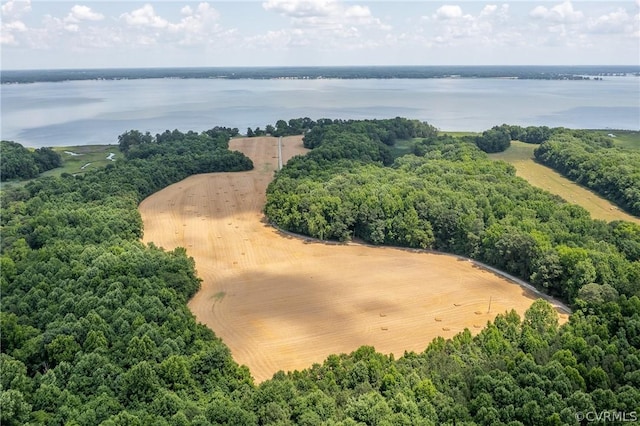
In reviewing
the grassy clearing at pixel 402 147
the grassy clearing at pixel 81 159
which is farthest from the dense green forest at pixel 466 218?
the grassy clearing at pixel 81 159

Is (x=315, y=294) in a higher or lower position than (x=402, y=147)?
lower

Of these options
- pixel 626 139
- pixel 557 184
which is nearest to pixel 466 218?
pixel 557 184

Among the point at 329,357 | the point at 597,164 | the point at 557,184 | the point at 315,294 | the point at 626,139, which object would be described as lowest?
the point at 315,294

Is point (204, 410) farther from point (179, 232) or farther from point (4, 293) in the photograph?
point (179, 232)

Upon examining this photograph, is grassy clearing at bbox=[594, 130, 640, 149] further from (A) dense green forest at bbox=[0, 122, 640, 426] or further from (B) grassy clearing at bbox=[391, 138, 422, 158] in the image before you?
(A) dense green forest at bbox=[0, 122, 640, 426]

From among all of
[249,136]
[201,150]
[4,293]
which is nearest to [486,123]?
[249,136]

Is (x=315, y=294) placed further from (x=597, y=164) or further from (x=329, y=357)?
(x=597, y=164)

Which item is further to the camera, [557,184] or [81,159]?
[81,159]

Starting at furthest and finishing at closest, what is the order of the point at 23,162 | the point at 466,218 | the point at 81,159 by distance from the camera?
the point at 81,159, the point at 23,162, the point at 466,218
